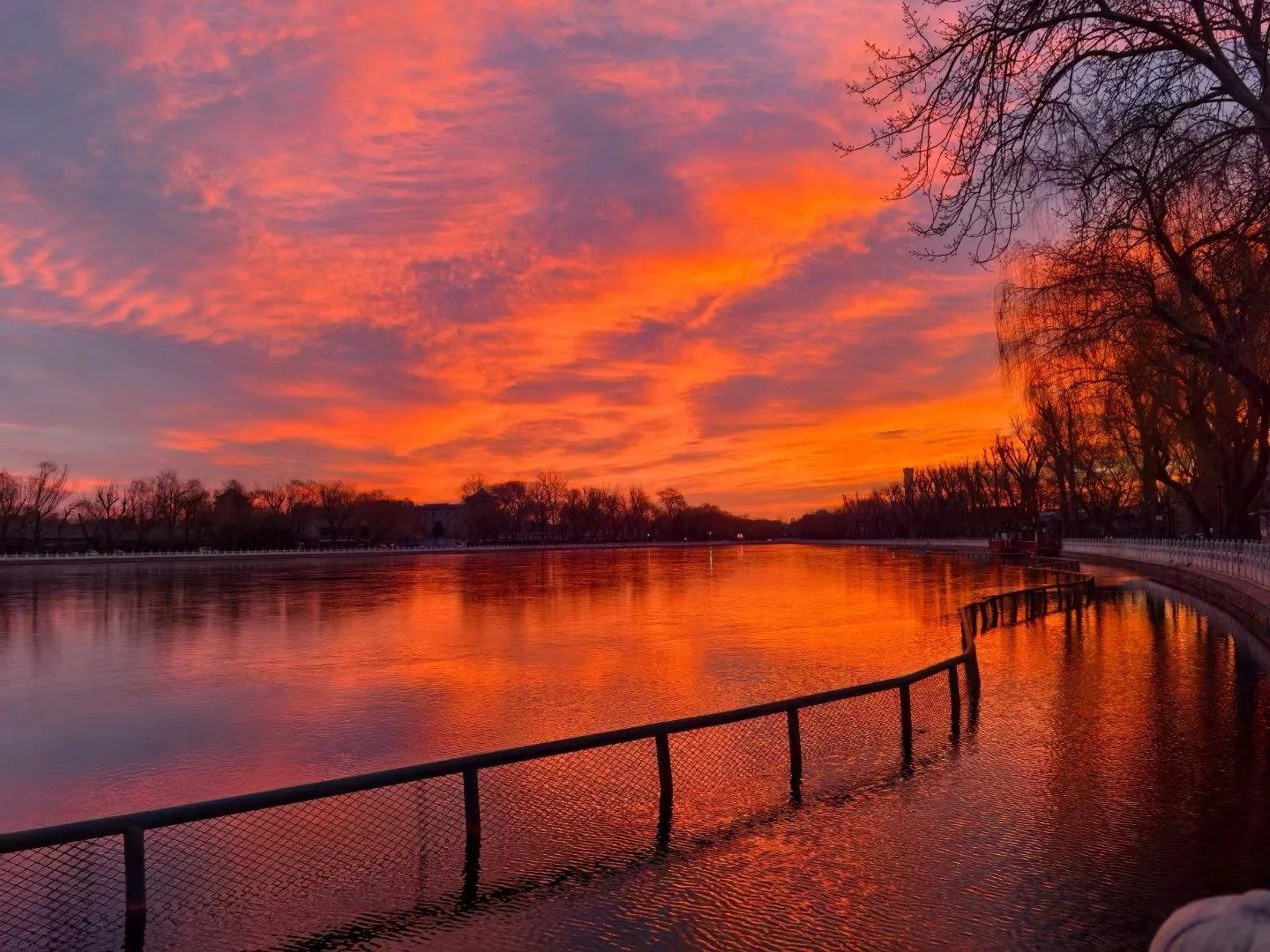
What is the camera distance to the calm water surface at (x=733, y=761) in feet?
22.4

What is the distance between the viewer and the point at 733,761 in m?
11.6

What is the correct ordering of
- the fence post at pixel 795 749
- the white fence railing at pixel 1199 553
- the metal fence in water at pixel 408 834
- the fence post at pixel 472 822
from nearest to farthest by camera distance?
1. the metal fence in water at pixel 408 834
2. the fence post at pixel 472 822
3. the fence post at pixel 795 749
4. the white fence railing at pixel 1199 553

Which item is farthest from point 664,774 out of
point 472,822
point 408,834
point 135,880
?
point 135,880

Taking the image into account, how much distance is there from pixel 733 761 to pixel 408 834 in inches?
159

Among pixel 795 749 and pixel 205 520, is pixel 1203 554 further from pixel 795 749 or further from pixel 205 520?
pixel 205 520

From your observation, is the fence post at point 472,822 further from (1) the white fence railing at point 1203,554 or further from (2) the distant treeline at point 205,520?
(2) the distant treeline at point 205,520

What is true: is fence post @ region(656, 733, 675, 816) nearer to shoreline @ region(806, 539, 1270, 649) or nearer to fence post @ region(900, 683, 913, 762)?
fence post @ region(900, 683, 913, 762)

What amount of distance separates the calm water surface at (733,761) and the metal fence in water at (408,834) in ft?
0.25

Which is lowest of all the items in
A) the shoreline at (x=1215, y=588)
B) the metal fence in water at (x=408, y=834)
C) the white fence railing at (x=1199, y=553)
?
the metal fence in water at (x=408, y=834)

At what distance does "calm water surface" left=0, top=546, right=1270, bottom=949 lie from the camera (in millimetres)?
6832

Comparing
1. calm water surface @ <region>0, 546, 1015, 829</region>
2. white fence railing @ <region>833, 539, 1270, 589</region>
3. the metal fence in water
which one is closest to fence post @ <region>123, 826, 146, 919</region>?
the metal fence in water

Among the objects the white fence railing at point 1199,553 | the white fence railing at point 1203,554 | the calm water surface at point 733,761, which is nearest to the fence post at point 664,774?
the calm water surface at point 733,761

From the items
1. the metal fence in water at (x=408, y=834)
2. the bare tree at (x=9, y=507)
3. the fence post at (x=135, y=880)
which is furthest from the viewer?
the bare tree at (x=9, y=507)

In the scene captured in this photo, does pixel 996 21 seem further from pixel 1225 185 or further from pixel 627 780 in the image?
pixel 627 780
